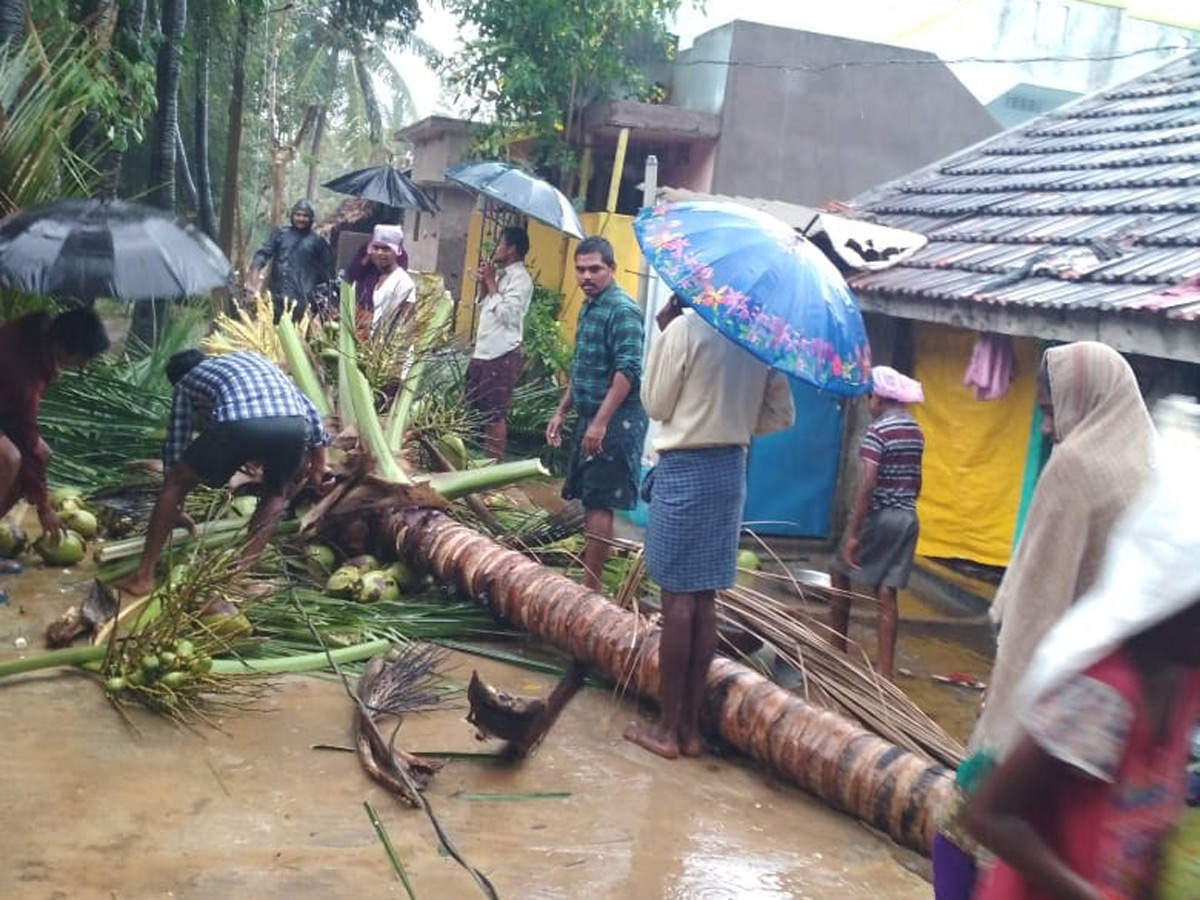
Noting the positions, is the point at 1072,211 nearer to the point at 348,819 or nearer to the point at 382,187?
the point at 348,819

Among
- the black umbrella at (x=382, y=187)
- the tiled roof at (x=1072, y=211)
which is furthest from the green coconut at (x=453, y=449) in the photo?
the black umbrella at (x=382, y=187)

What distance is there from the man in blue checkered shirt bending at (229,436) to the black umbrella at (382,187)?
277 inches

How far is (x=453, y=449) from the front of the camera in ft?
22.8

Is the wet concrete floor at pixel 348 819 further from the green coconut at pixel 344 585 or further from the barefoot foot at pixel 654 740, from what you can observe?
the green coconut at pixel 344 585

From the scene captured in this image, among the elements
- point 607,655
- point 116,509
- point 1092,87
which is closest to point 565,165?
point 1092,87

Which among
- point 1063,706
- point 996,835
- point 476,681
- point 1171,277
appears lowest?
point 476,681

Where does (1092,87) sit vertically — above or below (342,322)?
above

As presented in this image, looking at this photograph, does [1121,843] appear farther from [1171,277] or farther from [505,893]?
[1171,277]

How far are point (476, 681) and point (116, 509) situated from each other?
312 cm

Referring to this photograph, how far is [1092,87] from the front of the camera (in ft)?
50.4

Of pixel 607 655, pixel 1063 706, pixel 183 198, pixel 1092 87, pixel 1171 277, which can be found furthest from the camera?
pixel 1092 87

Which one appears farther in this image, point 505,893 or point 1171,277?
point 1171,277

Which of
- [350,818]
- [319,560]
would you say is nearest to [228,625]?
[350,818]

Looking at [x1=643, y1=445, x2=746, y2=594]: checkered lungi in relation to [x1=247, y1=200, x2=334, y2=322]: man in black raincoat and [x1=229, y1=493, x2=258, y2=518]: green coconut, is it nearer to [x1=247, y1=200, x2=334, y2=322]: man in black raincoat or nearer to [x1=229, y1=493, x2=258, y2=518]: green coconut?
[x1=229, y1=493, x2=258, y2=518]: green coconut
